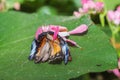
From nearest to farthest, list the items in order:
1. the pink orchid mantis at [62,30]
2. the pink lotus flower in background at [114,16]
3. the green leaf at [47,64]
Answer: the green leaf at [47,64] < the pink orchid mantis at [62,30] < the pink lotus flower in background at [114,16]

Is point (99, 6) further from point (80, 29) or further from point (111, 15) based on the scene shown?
point (80, 29)

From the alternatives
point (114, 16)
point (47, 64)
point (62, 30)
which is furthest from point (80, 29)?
point (114, 16)

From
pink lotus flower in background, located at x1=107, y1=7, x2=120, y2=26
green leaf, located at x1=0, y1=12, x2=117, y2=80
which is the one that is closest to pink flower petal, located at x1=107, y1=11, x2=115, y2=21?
pink lotus flower in background, located at x1=107, y1=7, x2=120, y2=26

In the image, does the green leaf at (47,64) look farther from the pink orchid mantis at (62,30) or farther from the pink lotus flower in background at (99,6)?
the pink lotus flower in background at (99,6)

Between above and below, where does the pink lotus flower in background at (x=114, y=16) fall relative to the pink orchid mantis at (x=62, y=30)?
below

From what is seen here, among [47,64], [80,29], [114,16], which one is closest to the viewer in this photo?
[47,64]

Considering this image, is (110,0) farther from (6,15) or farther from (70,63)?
(70,63)

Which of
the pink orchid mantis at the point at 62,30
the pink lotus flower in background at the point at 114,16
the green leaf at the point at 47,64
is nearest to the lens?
the green leaf at the point at 47,64

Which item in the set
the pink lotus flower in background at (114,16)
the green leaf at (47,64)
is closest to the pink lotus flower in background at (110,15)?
the pink lotus flower in background at (114,16)

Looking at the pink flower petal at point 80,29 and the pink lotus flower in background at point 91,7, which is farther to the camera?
the pink lotus flower in background at point 91,7
